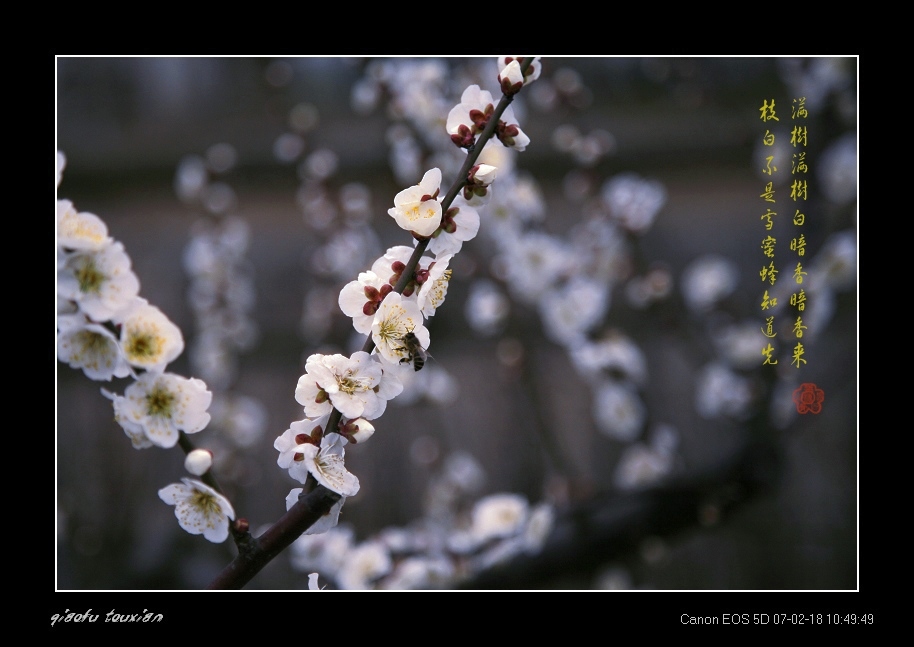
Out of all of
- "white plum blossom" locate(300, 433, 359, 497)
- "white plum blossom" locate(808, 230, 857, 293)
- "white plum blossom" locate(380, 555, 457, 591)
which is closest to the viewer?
"white plum blossom" locate(300, 433, 359, 497)

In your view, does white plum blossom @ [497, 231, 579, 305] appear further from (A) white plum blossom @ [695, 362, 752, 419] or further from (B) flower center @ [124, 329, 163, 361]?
(B) flower center @ [124, 329, 163, 361]

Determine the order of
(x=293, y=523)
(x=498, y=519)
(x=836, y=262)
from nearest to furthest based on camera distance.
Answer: (x=293, y=523)
(x=498, y=519)
(x=836, y=262)

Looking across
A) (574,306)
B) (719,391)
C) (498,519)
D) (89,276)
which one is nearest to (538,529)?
(498,519)

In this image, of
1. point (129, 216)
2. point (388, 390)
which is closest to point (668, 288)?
point (388, 390)

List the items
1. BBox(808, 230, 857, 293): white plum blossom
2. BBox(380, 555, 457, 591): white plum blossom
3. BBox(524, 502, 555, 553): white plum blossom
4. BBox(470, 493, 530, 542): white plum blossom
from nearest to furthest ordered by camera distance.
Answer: BBox(380, 555, 457, 591): white plum blossom → BBox(524, 502, 555, 553): white plum blossom → BBox(470, 493, 530, 542): white plum blossom → BBox(808, 230, 857, 293): white plum blossom

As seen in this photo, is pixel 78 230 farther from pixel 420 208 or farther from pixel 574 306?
pixel 574 306

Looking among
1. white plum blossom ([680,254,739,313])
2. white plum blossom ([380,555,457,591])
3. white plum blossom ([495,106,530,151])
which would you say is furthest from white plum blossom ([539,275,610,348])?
white plum blossom ([495,106,530,151])
